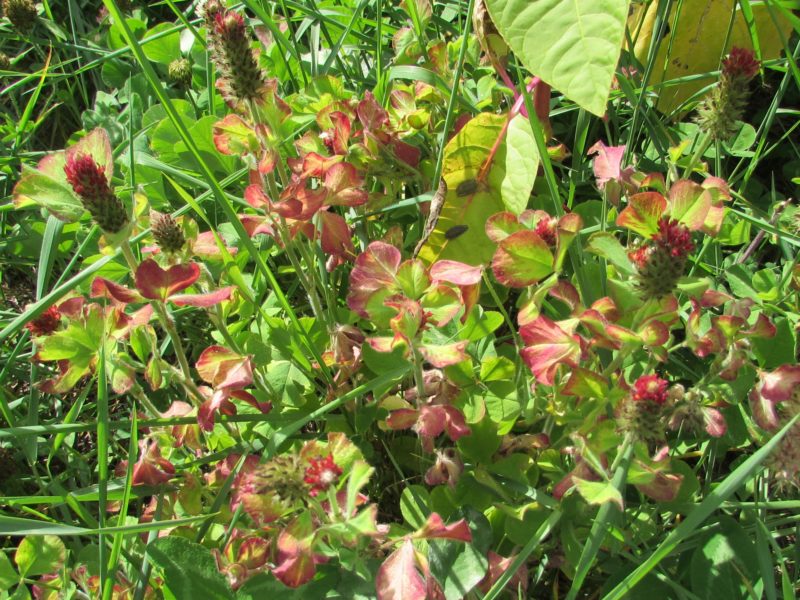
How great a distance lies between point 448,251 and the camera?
55.7 inches

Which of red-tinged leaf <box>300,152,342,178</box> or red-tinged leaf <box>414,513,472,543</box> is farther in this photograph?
red-tinged leaf <box>300,152,342,178</box>

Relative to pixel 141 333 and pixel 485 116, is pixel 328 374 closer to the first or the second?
pixel 141 333

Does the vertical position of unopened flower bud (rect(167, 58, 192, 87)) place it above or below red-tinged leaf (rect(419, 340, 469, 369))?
above

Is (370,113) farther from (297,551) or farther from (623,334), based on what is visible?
(297,551)

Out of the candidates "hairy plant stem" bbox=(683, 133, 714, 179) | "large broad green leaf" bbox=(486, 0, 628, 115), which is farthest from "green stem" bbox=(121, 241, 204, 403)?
"hairy plant stem" bbox=(683, 133, 714, 179)

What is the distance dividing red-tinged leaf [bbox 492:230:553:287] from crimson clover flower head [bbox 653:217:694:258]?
157 millimetres

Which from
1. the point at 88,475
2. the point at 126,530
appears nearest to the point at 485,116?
the point at 126,530

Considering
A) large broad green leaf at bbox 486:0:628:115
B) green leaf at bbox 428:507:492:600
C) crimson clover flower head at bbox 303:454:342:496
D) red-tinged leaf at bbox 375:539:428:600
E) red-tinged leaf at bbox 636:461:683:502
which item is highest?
large broad green leaf at bbox 486:0:628:115

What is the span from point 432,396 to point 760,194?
1.10 metres

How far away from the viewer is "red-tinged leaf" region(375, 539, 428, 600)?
969 millimetres

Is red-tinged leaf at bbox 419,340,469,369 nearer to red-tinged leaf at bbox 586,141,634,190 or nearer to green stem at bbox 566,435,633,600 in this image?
green stem at bbox 566,435,633,600

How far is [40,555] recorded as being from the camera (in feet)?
4.01

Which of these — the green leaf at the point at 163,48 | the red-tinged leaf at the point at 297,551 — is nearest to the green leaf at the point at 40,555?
the red-tinged leaf at the point at 297,551

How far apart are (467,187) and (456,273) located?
0.37m
